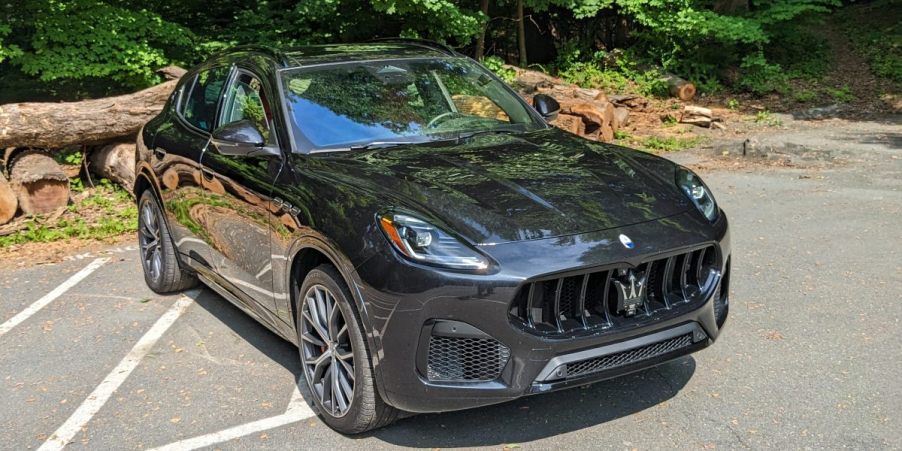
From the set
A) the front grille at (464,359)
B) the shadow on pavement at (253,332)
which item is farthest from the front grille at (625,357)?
the shadow on pavement at (253,332)

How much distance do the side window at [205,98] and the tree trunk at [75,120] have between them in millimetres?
3892

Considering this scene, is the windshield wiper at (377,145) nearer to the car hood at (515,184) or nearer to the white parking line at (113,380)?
the car hood at (515,184)

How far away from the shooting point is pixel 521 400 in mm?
4250

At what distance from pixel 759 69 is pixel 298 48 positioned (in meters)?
12.6

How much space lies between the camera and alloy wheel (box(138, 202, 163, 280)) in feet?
20.4

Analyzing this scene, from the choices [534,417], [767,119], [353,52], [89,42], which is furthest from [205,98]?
[767,119]

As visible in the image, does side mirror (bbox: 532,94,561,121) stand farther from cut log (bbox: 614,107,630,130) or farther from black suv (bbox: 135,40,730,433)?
cut log (bbox: 614,107,630,130)

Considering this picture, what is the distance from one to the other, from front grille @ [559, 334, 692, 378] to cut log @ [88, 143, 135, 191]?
7156 mm

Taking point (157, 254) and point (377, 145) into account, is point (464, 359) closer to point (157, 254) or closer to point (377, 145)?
point (377, 145)

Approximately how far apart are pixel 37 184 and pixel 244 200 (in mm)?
5115

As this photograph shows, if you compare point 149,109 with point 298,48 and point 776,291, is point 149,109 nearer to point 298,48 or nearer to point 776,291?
point 298,48

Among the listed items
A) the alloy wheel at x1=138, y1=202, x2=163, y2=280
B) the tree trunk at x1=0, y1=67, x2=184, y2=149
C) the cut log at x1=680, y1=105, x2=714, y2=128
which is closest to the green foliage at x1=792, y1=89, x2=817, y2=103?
the cut log at x1=680, y1=105, x2=714, y2=128

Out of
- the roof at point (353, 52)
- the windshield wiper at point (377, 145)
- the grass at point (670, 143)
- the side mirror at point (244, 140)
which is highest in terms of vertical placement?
the roof at point (353, 52)

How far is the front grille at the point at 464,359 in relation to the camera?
11.4 feet
